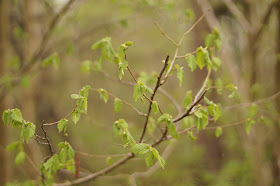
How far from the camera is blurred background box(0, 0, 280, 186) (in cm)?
317

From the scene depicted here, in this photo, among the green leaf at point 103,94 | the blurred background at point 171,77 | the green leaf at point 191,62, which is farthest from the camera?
the blurred background at point 171,77

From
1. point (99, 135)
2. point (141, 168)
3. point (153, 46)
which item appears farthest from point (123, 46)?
point (153, 46)

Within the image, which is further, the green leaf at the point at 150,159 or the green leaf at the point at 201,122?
the green leaf at the point at 201,122

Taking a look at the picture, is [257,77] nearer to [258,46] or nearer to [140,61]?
[258,46]

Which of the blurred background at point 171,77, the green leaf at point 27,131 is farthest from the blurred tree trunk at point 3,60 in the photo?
the green leaf at point 27,131

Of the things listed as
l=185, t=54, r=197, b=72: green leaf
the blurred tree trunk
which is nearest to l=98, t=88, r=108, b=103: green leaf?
l=185, t=54, r=197, b=72: green leaf

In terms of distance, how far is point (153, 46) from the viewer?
14.0 m

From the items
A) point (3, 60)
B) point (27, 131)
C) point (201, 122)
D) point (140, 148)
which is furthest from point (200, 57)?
point (3, 60)

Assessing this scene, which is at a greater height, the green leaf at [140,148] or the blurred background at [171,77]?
the blurred background at [171,77]

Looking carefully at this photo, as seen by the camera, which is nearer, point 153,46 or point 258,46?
point 258,46

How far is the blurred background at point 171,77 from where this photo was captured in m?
3.17

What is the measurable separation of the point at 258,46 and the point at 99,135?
9348mm

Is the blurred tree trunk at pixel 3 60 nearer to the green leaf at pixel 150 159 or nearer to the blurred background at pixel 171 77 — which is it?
the blurred background at pixel 171 77

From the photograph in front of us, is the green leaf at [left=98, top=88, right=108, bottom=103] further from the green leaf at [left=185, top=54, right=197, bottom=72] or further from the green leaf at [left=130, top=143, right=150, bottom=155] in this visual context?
the green leaf at [left=185, top=54, right=197, bottom=72]
